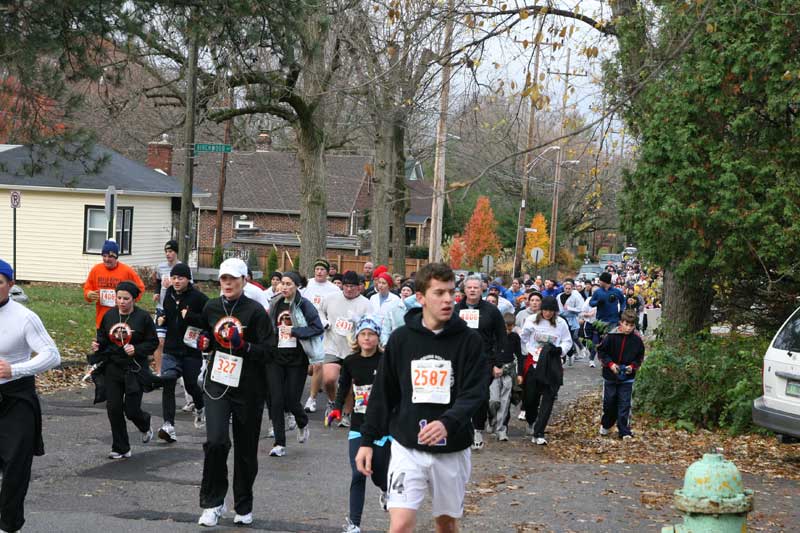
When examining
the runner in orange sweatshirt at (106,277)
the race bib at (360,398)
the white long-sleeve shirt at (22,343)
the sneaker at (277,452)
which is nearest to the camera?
the white long-sleeve shirt at (22,343)

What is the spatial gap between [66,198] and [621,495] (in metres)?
30.0

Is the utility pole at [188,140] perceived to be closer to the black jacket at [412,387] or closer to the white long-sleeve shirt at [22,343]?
the white long-sleeve shirt at [22,343]

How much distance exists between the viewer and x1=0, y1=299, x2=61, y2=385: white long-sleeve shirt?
6.79m

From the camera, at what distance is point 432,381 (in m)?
5.84

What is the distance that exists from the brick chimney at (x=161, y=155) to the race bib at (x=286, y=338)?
32581mm

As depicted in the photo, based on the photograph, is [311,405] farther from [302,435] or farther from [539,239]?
[539,239]

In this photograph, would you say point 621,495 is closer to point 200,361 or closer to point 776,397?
point 776,397

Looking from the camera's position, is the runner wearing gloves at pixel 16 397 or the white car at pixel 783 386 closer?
the runner wearing gloves at pixel 16 397

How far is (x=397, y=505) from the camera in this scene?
5672 millimetres

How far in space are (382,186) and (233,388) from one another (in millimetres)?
22653

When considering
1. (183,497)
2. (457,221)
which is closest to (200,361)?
(183,497)

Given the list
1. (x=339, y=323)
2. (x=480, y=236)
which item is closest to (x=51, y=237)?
(x=339, y=323)

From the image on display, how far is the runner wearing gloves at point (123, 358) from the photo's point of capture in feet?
34.5

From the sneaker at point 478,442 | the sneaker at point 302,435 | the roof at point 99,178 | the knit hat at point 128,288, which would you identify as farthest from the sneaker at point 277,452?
the roof at point 99,178
